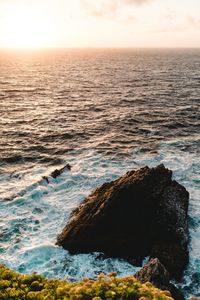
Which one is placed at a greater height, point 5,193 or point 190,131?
point 190,131

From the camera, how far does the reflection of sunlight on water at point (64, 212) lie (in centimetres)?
1817

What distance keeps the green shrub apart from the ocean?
27.6ft

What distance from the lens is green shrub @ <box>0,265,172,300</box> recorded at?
338 inches

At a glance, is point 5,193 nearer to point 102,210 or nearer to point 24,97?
point 102,210

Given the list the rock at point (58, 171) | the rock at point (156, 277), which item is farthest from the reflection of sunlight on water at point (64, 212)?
the rock at point (156, 277)

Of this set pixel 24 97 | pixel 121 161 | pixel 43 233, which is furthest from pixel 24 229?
pixel 24 97

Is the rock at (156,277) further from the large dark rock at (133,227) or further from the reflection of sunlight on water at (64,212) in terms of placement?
the reflection of sunlight on water at (64,212)

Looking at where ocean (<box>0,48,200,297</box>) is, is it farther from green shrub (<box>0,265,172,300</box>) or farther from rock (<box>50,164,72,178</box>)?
green shrub (<box>0,265,172,300</box>)

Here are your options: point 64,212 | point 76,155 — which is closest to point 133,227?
point 64,212

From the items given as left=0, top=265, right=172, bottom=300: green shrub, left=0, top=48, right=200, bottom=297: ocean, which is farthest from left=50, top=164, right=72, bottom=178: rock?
left=0, top=265, right=172, bottom=300: green shrub

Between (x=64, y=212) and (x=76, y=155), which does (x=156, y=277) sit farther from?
(x=76, y=155)

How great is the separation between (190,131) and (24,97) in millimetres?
37973

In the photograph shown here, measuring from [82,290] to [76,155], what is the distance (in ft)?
83.2

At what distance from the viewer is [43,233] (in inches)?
827
